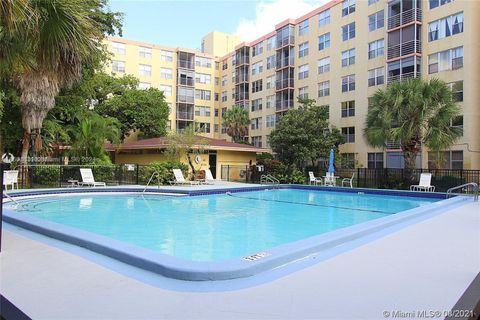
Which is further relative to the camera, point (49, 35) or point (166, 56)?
point (166, 56)

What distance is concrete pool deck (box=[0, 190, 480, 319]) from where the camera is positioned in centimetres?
373

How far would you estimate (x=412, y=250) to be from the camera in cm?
646

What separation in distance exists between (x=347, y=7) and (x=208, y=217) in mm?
31529

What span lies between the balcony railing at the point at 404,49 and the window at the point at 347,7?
256 inches

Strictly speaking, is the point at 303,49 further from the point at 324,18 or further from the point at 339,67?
the point at 339,67

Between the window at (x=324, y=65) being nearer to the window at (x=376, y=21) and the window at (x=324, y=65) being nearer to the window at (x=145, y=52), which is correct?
the window at (x=376, y=21)

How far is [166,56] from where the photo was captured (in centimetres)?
5356

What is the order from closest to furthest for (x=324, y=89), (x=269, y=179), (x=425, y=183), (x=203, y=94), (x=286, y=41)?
(x=425, y=183) < (x=269, y=179) < (x=324, y=89) < (x=286, y=41) < (x=203, y=94)

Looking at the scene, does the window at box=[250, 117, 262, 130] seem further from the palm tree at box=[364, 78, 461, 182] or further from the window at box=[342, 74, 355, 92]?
the palm tree at box=[364, 78, 461, 182]

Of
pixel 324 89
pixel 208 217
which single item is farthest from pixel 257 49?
pixel 208 217

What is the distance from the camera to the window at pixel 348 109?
36562mm

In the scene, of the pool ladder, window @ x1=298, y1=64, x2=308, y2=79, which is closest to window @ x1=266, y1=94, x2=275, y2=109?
window @ x1=298, y1=64, x2=308, y2=79

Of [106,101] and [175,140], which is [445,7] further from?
[106,101]

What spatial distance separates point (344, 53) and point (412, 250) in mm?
33823
